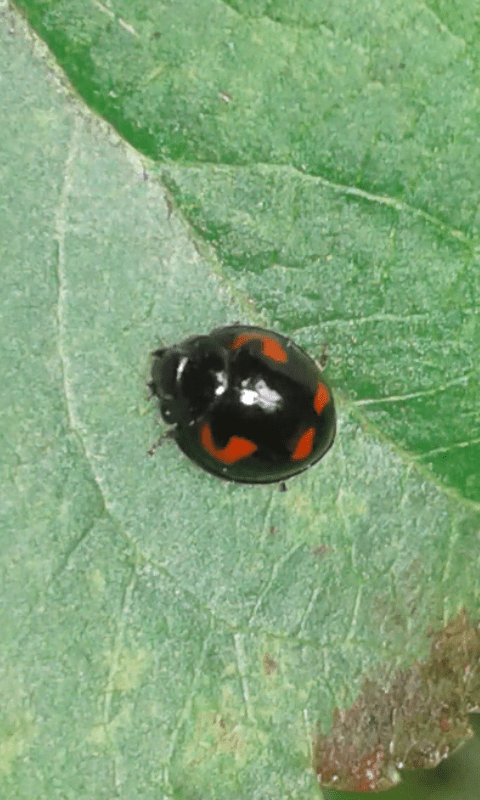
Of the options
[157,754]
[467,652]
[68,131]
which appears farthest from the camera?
[467,652]

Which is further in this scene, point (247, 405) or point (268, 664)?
point (247, 405)

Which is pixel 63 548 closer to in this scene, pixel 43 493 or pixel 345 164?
pixel 43 493

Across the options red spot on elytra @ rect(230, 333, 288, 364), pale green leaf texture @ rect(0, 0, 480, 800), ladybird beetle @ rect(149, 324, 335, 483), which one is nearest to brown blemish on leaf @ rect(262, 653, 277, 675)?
pale green leaf texture @ rect(0, 0, 480, 800)

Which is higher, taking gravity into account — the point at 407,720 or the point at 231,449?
the point at 231,449

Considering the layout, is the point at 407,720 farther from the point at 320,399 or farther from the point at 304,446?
the point at 320,399

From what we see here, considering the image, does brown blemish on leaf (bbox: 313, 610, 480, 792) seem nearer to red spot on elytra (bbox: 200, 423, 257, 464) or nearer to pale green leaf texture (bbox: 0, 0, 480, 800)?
pale green leaf texture (bbox: 0, 0, 480, 800)

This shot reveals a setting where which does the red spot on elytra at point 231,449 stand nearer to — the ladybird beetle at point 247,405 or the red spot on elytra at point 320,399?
the ladybird beetle at point 247,405

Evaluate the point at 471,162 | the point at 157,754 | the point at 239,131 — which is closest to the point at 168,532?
the point at 157,754

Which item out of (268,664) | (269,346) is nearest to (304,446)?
(269,346)
